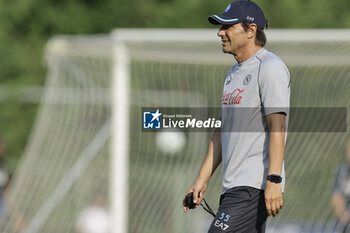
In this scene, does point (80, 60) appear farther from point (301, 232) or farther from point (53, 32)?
point (53, 32)

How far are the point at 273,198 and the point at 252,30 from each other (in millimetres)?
815

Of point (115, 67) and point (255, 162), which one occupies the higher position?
point (115, 67)

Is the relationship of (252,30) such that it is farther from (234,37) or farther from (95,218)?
(95,218)

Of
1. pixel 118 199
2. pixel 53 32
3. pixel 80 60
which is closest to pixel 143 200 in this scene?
pixel 118 199

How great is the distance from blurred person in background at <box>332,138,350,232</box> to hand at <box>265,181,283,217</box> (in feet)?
9.37

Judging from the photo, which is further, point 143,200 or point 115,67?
point 143,200

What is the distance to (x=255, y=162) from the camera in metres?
3.55

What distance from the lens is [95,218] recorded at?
855 cm

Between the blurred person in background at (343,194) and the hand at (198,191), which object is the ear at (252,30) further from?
the blurred person in background at (343,194)

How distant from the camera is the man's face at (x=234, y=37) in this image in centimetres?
362

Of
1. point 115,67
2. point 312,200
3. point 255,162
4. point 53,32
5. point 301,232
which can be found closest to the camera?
point 255,162

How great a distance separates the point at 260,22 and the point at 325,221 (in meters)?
3.39

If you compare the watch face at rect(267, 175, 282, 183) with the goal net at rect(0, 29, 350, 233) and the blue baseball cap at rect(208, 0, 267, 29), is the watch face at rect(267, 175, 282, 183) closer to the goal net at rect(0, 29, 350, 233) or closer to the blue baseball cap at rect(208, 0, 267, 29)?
the blue baseball cap at rect(208, 0, 267, 29)

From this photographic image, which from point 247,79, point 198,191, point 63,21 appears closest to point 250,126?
point 247,79
